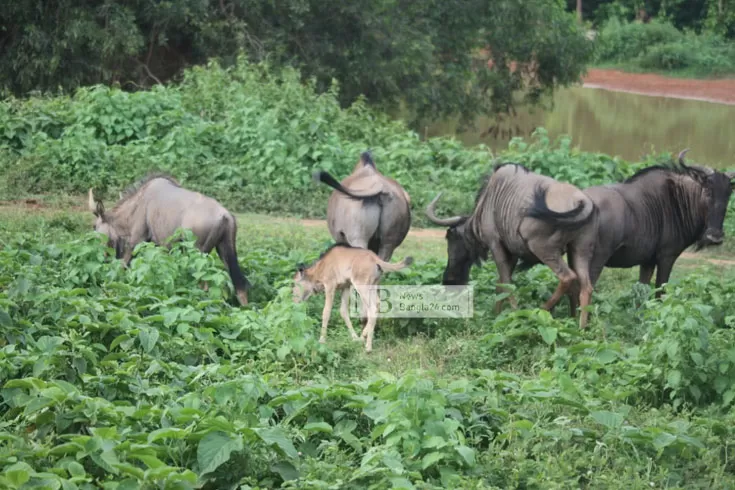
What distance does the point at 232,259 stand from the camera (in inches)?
366

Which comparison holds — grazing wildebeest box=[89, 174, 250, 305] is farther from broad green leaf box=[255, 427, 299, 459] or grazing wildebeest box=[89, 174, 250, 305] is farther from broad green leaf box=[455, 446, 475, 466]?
broad green leaf box=[455, 446, 475, 466]

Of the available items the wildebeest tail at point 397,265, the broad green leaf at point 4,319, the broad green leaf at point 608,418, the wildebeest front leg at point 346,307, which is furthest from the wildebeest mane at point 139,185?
the broad green leaf at point 608,418

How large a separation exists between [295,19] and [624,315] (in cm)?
1404

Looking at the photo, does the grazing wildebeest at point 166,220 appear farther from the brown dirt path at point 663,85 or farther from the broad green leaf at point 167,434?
the brown dirt path at point 663,85

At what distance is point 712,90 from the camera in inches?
1302

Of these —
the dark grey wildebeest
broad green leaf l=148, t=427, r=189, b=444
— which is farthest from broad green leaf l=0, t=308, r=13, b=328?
the dark grey wildebeest

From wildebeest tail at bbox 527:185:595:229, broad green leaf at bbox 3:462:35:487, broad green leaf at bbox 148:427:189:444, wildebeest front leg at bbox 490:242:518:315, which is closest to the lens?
broad green leaf at bbox 3:462:35:487

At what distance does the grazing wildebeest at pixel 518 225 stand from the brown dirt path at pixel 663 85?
77.7 feet

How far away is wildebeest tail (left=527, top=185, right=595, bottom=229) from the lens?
9.05 meters

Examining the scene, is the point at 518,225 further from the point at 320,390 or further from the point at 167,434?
the point at 167,434

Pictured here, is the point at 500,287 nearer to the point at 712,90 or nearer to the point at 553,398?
the point at 553,398

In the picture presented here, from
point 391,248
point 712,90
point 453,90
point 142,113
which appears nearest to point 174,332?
point 391,248

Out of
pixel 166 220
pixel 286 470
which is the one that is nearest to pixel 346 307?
pixel 166 220

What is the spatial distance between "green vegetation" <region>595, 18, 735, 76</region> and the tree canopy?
9145 millimetres
